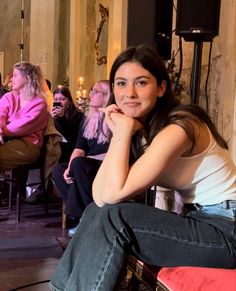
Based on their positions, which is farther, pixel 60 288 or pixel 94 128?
pixel 94 128

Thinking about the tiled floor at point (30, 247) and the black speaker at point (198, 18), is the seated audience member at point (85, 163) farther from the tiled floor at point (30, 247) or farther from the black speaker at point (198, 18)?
the black speaker at point (198, 18)

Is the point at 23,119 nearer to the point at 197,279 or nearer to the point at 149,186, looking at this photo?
the point at 149,186

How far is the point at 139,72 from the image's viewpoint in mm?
1757

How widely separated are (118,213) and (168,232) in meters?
0.15

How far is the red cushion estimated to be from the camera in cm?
137

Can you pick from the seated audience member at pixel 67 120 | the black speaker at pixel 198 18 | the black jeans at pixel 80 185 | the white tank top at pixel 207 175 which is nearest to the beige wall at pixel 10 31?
the seated audience member at pixel 67 120

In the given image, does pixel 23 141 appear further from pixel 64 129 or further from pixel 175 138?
pixel 175 138

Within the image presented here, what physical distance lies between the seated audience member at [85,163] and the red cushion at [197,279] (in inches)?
70.4

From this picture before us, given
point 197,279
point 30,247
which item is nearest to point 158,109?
point 197,279

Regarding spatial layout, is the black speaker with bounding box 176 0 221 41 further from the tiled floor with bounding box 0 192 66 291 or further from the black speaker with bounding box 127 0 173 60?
the tiled floor with bounding box 0 192 66 291

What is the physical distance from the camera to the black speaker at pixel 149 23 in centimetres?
308

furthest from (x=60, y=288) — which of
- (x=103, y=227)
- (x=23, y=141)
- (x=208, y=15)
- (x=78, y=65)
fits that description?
(x=78, y=65)

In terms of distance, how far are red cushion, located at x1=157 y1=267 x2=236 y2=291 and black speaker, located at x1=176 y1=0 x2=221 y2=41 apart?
1658 mm

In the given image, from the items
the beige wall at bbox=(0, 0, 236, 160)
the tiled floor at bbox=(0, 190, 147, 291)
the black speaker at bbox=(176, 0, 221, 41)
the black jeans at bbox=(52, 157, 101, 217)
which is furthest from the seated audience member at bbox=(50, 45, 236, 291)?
the beige wall at bbox=(0, 0, 236, 160)
